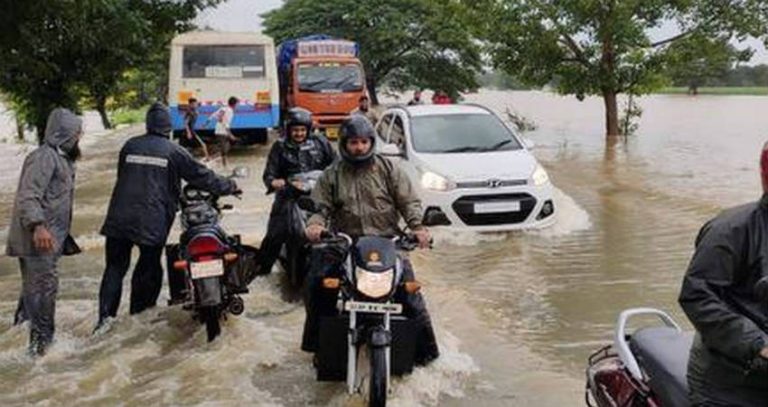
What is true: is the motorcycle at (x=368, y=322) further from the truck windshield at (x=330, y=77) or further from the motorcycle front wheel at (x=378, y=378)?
the truck windshield at (x=330, y=77)

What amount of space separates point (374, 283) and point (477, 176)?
610 centimetres

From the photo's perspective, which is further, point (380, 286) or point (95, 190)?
point (95, 190)

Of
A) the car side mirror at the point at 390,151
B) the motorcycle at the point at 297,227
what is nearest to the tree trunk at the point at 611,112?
the car side mirror at the point at 390,151

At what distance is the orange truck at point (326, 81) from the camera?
83.8ft

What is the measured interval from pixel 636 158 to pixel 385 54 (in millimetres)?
21558

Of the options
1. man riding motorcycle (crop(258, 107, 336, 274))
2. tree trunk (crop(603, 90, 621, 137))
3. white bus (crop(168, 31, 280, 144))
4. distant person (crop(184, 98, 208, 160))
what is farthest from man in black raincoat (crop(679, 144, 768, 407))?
tree trunk (crop(603, 90, 621, 137))

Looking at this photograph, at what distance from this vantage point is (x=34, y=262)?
6.05 metres

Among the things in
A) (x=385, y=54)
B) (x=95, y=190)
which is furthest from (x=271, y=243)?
(x=385, y=54)

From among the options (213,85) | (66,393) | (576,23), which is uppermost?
(576,23)

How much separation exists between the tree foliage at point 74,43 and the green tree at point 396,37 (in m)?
16.9

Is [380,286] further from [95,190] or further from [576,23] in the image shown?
[576,23]

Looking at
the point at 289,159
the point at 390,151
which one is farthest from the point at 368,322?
the point at 390,151

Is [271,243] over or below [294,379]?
over

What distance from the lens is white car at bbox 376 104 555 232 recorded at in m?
10.7
